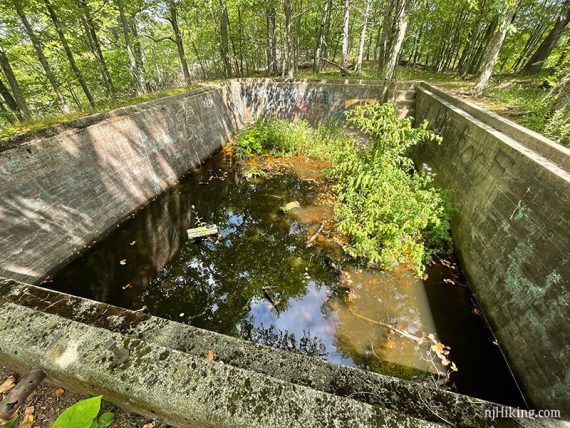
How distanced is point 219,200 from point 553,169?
629 cm

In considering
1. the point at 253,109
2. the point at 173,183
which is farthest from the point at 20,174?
the point at 253,109

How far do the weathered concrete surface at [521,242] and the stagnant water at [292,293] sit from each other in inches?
16.8

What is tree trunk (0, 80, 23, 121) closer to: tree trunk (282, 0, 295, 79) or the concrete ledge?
tree trunk (282, 0, 295, 79)

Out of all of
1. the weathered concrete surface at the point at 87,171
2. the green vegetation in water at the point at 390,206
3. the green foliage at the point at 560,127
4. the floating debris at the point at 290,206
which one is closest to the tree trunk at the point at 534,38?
the weathered concrete surface at the point at 87,171

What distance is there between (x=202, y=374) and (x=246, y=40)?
24.0 meters

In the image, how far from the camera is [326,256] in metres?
4.84

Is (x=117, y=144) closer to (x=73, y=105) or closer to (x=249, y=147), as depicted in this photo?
(x=249, y=147)

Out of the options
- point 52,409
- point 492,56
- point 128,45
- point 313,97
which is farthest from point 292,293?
point 128,45

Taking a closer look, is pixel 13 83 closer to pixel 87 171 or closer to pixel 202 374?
pixel 87 171

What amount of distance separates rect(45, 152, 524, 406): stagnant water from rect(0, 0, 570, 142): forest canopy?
10.1 feet

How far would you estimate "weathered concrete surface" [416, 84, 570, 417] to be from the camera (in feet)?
8.56

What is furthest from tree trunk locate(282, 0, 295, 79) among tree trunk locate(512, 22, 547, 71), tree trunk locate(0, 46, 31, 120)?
tree trunk locate(512, 22, 547, 71)

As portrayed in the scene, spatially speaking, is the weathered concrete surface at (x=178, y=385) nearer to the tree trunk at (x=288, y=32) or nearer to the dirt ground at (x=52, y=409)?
the dirt ground at (x=52, y=409)

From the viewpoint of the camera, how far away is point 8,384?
1.58 m
